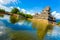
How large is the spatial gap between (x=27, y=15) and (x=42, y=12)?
2.22m

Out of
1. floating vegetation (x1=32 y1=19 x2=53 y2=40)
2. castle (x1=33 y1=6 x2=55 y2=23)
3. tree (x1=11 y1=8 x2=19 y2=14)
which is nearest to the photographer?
floating vegetation (x1=32 y1=19 x2=53 y2=40)

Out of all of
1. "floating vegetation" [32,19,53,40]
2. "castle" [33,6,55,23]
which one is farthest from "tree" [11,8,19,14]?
"floating vegetation" [32,19,53,40]

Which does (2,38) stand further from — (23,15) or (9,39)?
(23,15)

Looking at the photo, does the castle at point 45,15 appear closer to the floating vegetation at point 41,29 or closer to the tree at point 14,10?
the tree at point 14,10

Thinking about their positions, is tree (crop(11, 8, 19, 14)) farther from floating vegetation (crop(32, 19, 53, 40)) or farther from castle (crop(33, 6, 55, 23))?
floating vegetation (crop(32, 19, 53, 40))

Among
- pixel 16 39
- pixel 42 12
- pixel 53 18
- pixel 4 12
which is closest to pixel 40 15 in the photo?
pixel 42 12

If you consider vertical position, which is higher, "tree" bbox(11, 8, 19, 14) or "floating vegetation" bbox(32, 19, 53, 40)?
"tree" bbox(11, 8, 19, 14)

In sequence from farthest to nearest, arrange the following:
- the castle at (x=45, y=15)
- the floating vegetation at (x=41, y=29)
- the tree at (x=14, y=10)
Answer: the castle at (x=45, y=15) → the tree at (x=14, y=10) → the floating vegetation at (x=41, y=29)

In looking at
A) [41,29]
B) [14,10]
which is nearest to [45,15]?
[14,10]

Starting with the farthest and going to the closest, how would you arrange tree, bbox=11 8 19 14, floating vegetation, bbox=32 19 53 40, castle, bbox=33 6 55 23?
castle, bbox=33 6 55 23 → tree, bbox=11 8 19 14 → floating vegetation, bbox=32 19 53 40

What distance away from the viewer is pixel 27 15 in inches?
707

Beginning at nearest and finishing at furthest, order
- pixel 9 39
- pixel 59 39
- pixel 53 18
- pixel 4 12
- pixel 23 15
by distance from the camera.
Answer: pixel 9 39 < pixel 59 39 < pixel 4 12 < pixel 23 15 < pixel 53 18

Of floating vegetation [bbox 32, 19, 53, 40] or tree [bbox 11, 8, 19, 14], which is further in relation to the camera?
tree [bbox 11, 8, 19, 14]

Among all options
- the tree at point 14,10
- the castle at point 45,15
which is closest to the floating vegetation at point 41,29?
the tree at point 14,10
